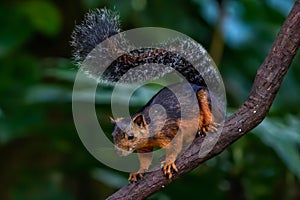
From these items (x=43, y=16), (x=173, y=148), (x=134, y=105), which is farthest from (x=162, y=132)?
(x=43, y=16)

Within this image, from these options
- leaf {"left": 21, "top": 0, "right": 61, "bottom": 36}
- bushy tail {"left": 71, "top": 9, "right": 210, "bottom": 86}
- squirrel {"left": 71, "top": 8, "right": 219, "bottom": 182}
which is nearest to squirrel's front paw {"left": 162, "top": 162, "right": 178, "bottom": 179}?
squirrel {"left": 71, "top": 8, "right": 219, "bottom": 182}

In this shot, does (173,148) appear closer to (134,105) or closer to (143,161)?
(143,161)

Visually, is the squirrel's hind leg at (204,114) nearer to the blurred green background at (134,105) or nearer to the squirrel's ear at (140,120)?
the squirrel's ear at (140,120)

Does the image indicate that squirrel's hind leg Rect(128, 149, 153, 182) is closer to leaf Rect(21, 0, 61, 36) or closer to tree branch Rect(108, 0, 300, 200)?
tree branch Rect(108, 0, 300, 200)

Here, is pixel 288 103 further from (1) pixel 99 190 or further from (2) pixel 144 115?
(2) pixel 144 115

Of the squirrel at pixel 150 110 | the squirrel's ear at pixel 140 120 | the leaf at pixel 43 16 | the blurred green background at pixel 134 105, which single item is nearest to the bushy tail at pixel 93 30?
the squirrel at pixel 150 110
